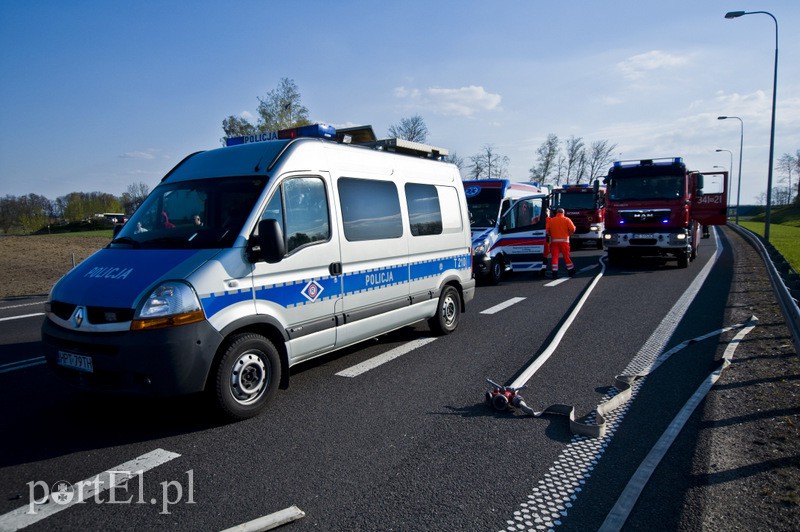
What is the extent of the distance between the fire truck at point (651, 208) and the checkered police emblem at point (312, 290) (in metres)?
12.9

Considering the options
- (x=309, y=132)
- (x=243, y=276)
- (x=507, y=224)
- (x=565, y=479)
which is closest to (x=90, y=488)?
(x=243, y=276)

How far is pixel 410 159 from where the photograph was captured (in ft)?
22.7

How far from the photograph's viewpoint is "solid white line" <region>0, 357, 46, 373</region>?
19.5ft

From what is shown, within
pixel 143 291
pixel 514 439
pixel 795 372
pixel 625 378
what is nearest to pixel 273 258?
pixel 143 291

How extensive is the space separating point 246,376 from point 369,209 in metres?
2.30

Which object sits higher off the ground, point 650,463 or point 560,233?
point 560,233

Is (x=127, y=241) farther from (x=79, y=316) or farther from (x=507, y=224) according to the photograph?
(x=507, y=224)

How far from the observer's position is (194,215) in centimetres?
480

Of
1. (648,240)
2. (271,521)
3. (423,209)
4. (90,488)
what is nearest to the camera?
(271,521)

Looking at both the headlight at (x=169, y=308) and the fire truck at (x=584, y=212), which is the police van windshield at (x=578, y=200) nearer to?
the fire truck at (x=584, y=212)

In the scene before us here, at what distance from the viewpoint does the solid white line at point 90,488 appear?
9.80 feet

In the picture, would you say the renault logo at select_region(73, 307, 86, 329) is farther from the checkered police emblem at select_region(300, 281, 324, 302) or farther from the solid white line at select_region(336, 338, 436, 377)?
the solid white line at select_region(336, 338, 436, 377)

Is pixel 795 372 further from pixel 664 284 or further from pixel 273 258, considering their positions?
pixel 664 284

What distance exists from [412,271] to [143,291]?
3.41m
